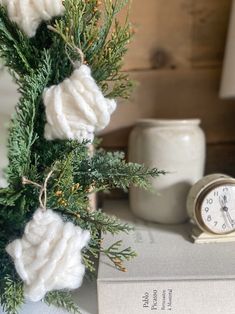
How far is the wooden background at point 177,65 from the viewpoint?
842mm

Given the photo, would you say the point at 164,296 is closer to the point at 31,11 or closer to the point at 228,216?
the point at 228,216

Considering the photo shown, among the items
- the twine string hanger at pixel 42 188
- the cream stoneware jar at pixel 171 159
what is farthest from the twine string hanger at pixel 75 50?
the cream stoneware jar at pixel 171 159

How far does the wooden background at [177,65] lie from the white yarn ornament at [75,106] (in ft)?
1.35

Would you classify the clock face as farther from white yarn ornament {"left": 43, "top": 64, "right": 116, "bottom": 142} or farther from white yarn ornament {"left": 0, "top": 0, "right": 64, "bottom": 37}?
white yarn ornament {"left": 0, "top": 0, "right": 64, "bottom": 37}

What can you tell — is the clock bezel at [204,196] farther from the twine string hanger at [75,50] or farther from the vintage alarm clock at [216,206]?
the twine string hanger at [75,50]

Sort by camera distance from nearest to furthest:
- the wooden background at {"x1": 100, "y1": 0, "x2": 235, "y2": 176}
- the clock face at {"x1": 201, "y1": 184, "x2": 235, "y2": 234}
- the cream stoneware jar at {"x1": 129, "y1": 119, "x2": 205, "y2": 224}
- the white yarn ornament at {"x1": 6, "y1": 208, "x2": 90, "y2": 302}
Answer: the white yarn ornament at {"x1": 6, "y1": 208, "x2": 90, "y2": 302} < the clock face at {"x1": 201, "y1": 184, "x2": 235, "y2": 234} < the cream stoneware jar at {"x1": 129, "y1": 119, "x2": 205, "y2": 224} < the wooden background at {"x1": 100, "y1": 0, "x2": 235, "y2": 176}

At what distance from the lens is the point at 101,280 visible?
0.50 m

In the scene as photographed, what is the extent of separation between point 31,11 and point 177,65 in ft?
1.54

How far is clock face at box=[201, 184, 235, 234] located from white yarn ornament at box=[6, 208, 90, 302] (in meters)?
0.25

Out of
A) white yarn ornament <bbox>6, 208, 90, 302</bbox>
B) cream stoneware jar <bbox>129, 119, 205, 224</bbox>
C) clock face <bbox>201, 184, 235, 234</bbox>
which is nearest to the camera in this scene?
white yarn ornament <bbox>6, 208, 90, 302</bbox>

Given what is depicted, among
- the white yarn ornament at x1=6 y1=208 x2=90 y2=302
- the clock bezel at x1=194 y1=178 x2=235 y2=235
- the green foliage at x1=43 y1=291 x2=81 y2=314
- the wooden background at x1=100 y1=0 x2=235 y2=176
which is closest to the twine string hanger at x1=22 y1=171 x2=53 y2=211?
the white yarn ornament at x1=6 y1=208 x2=90 y2=302

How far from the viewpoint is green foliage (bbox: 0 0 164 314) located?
18.4 inches

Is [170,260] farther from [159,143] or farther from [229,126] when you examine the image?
[229,126]

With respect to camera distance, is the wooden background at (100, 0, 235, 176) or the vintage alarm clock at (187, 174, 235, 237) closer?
the vintage alarm clock at (187, 174, 235, 237)
